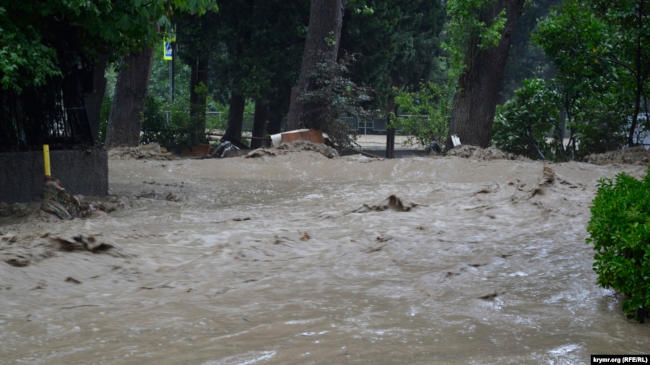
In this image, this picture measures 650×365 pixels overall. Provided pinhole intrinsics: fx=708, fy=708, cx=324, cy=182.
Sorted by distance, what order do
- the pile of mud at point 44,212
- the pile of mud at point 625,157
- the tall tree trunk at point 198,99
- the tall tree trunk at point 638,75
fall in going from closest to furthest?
1. the pile of mud at point 44,212
2. the pile of mud at point 625,157
3. the tall tree trunk at point 638,75
4. the tall tree trunk at point 198,99

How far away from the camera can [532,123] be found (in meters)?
18.8

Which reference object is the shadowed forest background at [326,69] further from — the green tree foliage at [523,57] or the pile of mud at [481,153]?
the green tree foliage at [523,57]

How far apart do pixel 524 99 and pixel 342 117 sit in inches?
201

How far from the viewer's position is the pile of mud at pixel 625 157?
15258 mm

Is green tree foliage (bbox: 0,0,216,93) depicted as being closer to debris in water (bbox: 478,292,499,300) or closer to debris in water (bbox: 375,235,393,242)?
debris in water (bbox: 375,235,393,242)

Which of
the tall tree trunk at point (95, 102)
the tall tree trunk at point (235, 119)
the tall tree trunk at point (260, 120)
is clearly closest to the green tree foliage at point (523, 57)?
the tall tree trunk at point (260, 120)

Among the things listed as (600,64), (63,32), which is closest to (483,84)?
(600,64)

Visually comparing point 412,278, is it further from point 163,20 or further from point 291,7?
point 291,7

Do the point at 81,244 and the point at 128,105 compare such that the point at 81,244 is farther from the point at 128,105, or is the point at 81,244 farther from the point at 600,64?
the point at 128,105

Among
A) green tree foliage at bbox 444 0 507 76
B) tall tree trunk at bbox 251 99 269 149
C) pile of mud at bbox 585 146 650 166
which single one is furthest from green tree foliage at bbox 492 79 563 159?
tall tree trunk at bbox 251 99 269 149

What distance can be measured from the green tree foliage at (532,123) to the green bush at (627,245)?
44.4 ft

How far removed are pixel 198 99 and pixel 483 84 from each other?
11963 millimetres

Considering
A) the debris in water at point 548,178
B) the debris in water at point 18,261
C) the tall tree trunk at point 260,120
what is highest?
the tall tree trunk at point 260,120

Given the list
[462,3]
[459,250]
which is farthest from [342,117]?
[459,250]
